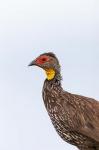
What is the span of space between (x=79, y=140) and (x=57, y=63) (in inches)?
61.6

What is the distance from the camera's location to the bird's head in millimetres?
29609

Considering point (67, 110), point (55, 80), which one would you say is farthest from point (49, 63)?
point (67, 110)

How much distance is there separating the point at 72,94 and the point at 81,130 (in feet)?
3.02

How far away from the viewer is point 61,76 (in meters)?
29.9

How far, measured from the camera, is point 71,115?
96.9 ft

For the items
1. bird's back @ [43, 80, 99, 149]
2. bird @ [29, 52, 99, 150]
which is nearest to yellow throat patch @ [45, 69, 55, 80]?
bird @ [29, 52, 99, 150]

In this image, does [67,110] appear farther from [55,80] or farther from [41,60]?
[41,60]

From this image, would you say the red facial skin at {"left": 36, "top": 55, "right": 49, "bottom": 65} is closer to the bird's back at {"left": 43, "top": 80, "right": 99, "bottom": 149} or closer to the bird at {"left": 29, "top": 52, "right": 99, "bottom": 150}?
the bird at {"left": 29, "top": 52, "right": 99, "bottom": 150}

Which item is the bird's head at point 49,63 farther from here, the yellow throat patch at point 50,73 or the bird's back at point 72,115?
the bird's back at point 72,115

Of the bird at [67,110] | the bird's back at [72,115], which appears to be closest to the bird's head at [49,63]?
the bird at [67,110]

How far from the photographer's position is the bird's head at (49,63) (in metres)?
29.6

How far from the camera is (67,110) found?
29547mm

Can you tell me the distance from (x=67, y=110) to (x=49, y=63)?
3.15 ft

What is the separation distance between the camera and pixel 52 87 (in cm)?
2986
